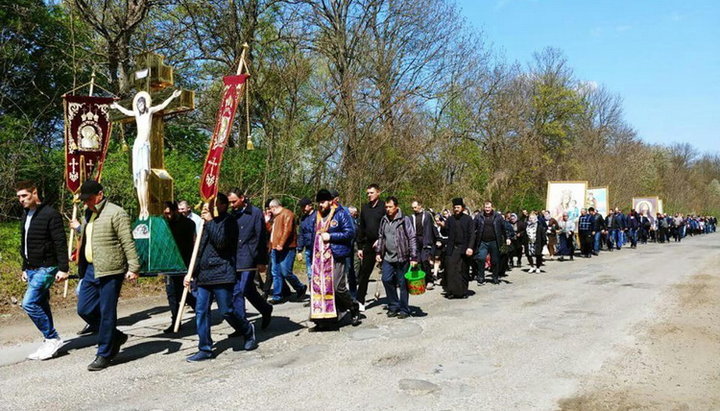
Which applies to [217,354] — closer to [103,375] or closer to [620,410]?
[103,375]

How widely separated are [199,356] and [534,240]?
1177cm

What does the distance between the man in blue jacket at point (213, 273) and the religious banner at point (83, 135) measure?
383 centimetres

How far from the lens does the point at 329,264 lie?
773 cm

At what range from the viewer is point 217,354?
6.52 meters

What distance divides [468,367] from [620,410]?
1574mm

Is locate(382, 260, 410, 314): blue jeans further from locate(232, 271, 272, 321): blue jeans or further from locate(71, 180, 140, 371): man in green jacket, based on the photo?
locate(71, 180, 140, 371): man in green jacket

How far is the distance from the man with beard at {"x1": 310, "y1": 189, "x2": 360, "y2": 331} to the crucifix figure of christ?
2.80 m

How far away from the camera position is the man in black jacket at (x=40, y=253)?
6.29 m

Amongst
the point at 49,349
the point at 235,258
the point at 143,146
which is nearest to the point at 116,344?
the point at 49,349

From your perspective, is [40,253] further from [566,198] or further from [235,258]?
[566,198]

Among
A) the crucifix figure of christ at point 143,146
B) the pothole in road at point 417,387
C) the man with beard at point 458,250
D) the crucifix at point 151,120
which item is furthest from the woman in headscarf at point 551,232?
the pothole in road at point 417,387

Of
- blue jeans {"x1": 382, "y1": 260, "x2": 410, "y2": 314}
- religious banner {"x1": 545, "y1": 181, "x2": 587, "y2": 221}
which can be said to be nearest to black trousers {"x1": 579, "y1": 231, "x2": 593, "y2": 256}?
religious banner {"x1": 545, "y1": 181, "x2": 587, "y2": 221}

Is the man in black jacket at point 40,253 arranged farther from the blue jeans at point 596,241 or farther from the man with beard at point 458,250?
the blue jeans at point 596,241

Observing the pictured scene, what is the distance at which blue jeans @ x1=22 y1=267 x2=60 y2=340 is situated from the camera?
6285 millimetres
